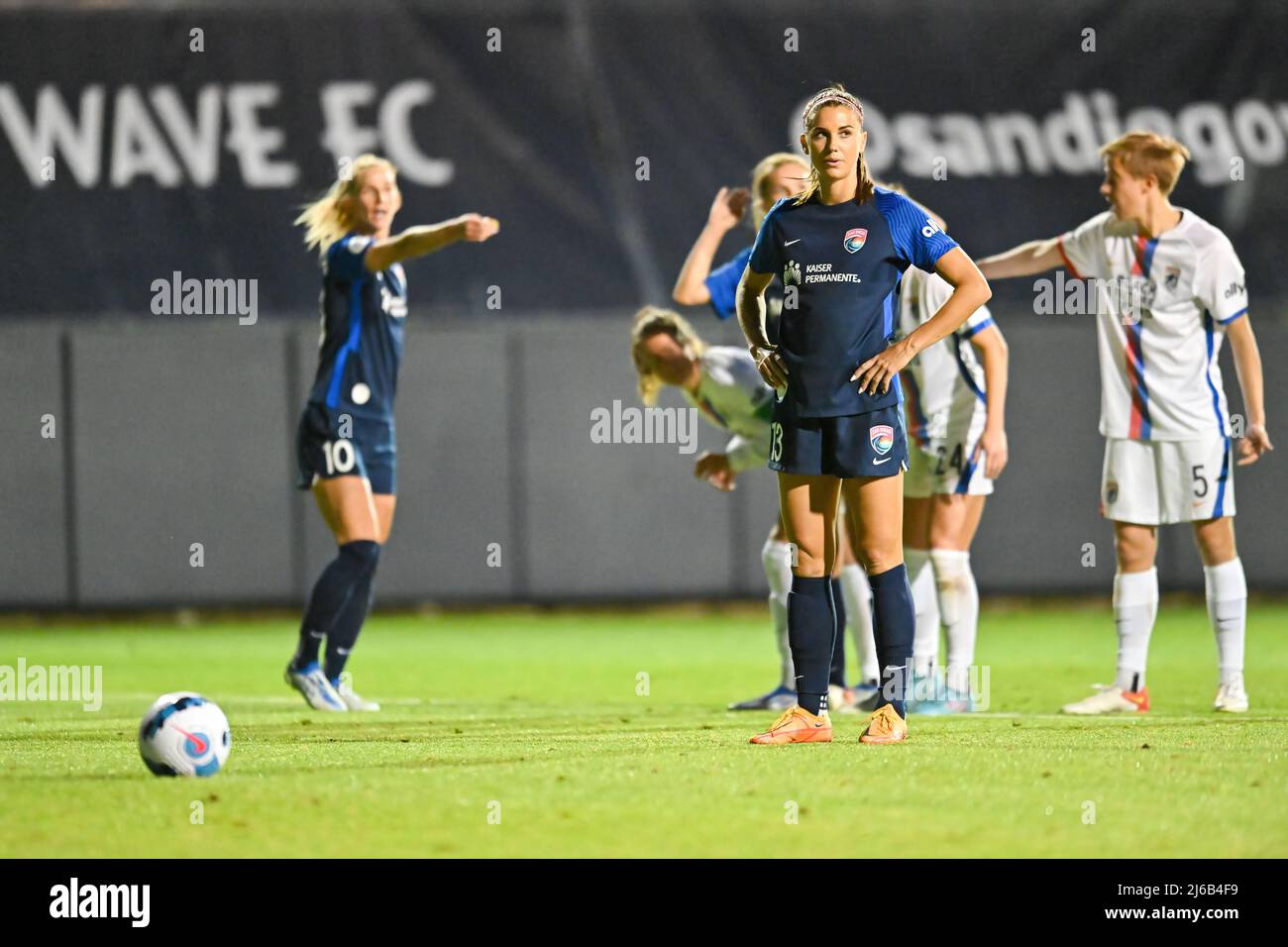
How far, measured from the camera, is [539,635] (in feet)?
43.3

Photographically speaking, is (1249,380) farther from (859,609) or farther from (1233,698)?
(859,609)

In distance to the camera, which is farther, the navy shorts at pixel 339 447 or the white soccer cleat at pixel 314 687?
the navy shorts at pixel 339 447

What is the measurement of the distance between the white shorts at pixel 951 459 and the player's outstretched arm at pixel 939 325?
79.1 inches

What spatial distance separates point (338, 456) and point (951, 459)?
2.79 metres

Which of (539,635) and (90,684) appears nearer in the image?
(90,684)

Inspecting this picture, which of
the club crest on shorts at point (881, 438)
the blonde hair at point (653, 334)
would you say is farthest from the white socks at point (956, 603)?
the club crest on shorts at point (881, 438)

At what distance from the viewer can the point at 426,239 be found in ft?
26.1

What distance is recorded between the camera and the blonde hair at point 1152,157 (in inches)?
→ 315

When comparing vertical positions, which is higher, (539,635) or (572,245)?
(572,245)

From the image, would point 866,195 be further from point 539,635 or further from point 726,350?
point 539,635

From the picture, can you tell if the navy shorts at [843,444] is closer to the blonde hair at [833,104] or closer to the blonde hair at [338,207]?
the blonde hair at [833,104]
